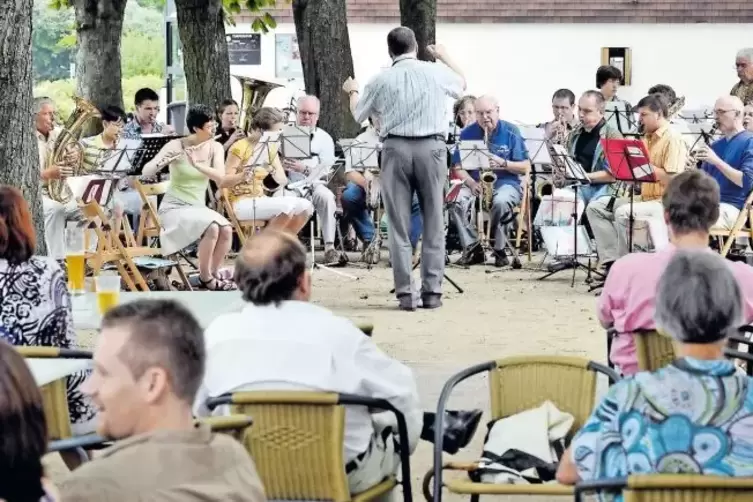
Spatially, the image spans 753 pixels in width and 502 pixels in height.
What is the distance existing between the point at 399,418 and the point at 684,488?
4.67ft

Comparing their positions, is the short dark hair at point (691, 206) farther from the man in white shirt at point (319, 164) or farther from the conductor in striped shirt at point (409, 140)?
the man in white shirt at point (319, 164)

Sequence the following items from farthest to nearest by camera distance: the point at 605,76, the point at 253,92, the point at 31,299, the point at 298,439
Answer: the point at 253,92 → the point at 605,76 → the point at 31,299 → the point at 298,439

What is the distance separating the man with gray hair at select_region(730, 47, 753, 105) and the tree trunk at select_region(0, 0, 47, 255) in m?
8.33

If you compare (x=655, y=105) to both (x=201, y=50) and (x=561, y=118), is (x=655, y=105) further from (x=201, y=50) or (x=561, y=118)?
(x=201, y=50)

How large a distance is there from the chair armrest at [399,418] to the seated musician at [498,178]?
1086cm

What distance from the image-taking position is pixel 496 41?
38500mm

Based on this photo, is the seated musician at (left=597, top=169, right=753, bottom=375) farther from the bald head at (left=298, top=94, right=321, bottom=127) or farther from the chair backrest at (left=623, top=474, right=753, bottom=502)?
the bald head at (left=298, top=94, right=321, bottom=127)

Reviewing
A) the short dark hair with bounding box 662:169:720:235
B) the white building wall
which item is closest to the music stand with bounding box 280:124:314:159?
the short dark hair with bounding box 662:169:720:235

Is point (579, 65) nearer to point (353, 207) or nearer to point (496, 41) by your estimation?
point (496, 41)

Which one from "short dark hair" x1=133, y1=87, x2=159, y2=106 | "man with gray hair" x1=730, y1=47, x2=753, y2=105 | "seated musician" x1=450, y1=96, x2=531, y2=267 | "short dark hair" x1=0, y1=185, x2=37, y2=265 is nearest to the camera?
"short dark hair" x1=0, y1=185, x2=37, y2=265

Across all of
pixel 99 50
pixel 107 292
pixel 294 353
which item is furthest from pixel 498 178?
pixel 294 353

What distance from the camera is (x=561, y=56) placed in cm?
3819

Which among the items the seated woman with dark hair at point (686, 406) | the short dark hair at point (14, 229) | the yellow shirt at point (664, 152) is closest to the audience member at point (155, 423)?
the seated woman with dark hair at point (686, 406)

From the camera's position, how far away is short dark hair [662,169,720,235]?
589cm
